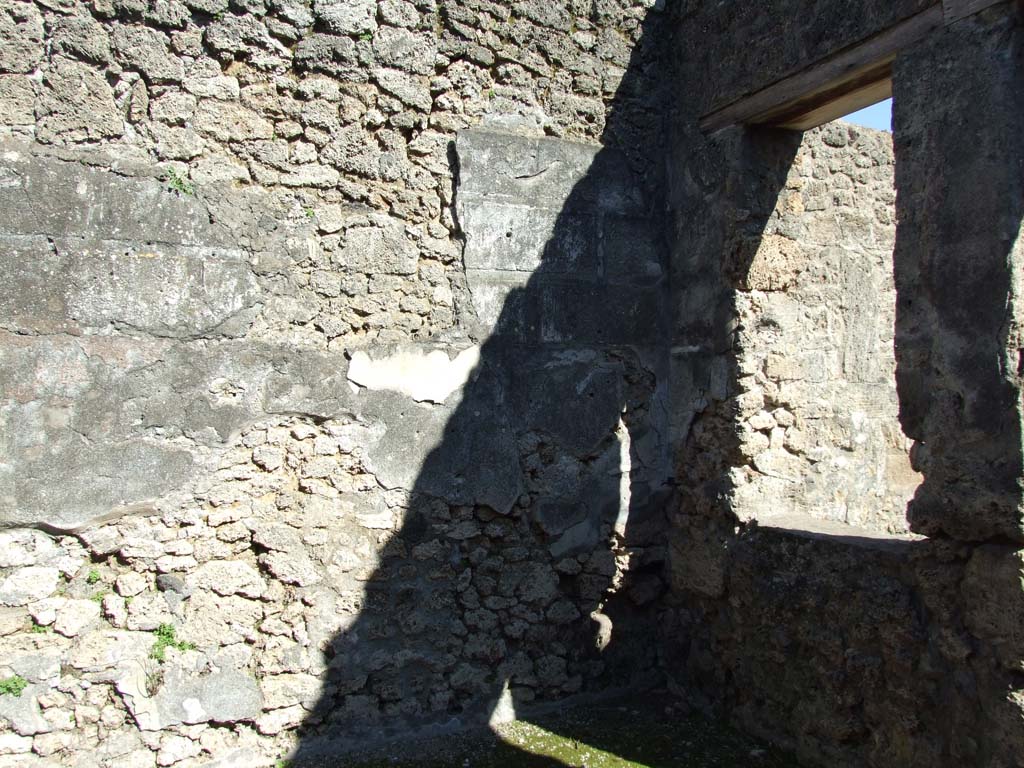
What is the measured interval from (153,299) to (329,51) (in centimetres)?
118

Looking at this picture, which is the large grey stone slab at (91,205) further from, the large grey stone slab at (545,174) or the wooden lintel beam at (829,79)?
the wooden lintel beam at (829,79)

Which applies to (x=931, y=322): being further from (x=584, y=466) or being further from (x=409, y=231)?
(x=409, y=231)

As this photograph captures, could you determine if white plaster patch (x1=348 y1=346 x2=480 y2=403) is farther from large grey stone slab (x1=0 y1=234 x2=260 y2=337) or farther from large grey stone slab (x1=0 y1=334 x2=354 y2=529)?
large grey stone slab (x1=0 y1=234 x2=260 y2=337)

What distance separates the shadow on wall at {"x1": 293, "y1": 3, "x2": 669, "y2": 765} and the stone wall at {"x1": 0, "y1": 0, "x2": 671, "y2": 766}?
14mm

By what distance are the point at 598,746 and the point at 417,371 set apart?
165cm

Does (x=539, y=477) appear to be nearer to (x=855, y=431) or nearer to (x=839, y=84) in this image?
(x=855, y=431)

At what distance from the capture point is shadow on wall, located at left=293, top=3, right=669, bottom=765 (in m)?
3.42

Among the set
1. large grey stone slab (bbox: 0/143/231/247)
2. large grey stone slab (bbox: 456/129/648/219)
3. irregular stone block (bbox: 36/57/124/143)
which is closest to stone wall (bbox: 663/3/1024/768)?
large grey stone slab (bbox: 456/129/648/219)

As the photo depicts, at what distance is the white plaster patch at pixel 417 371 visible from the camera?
11.0 ft

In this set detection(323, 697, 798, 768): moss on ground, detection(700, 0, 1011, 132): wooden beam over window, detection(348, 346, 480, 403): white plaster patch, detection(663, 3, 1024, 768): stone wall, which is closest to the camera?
detection(663, 3, 1024, 768): stone wall

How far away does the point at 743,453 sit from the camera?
3.50 metres

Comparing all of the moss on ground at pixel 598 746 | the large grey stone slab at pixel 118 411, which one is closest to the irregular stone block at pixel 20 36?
the large grey stone slab at pixel 118 411

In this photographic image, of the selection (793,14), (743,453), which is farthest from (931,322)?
(793,14)

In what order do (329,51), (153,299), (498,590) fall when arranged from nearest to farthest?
(153,299) → (329,51) → (498,590)
